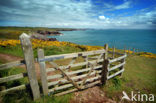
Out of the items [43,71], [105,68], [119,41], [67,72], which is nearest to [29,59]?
[43,71]

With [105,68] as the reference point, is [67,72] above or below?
above

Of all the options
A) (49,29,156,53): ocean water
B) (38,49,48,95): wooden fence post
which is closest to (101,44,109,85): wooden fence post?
(38,49,48,95): wooden fence post

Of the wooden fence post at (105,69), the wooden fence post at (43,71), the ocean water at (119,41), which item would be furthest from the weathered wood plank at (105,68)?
the ocean water at (119,41)

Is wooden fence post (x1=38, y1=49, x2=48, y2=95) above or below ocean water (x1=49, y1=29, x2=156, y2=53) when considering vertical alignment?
above

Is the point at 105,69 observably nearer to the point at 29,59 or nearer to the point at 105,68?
the point at 105,68

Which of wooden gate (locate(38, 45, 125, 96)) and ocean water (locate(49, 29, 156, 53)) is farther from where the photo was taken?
ocean water (locate(49, 29, 156, 53))

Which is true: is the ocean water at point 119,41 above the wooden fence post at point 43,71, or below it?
below

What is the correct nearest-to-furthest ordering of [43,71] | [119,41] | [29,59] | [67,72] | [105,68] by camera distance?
[29,59]
[43,71]
[67,72]
[105,68]
[119,41]

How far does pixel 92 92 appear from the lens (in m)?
4.55

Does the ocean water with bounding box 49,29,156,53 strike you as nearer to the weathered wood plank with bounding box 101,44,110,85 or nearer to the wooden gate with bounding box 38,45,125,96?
the weathered wood plank with bounding box 101,44,110,85

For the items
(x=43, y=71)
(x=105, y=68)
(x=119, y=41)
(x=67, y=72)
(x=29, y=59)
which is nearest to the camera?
(x=29, y=59)

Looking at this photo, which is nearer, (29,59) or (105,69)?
(29,59)

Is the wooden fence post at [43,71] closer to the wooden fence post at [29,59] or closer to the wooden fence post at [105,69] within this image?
the wooden fence post at [29,59]

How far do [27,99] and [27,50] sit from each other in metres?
1.98
